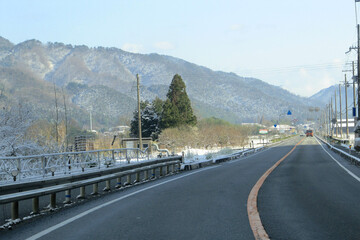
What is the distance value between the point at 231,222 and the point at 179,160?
52.0ft

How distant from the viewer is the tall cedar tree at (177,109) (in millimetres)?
68562

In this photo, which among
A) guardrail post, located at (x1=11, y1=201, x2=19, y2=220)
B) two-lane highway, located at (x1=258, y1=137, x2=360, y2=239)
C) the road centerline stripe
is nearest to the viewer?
the road centerline stripe

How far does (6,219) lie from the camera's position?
8789 millimetres

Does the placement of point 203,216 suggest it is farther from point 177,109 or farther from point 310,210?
point 177,109

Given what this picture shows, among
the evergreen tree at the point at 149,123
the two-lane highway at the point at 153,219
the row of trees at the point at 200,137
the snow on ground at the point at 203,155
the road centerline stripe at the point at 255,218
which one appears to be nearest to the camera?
the road centerline stripe at the point at 255,218

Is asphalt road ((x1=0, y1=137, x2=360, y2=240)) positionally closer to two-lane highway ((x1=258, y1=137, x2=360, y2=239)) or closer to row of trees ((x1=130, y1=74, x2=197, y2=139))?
two-lane highway ((x1=258, y1=137, x2=360, y2=239))

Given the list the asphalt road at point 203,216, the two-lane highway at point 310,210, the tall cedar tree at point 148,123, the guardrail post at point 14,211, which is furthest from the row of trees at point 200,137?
the guardrail post at point 14,211

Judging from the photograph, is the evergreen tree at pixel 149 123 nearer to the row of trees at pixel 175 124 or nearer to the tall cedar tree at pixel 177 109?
the row of trees at pixel 175 124

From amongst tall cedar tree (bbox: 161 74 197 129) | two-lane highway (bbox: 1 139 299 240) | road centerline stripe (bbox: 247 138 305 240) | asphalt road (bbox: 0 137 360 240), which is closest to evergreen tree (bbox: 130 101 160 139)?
tall cedar tree (bbox: 161 74 197 129)

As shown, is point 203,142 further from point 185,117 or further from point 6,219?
point 6,219

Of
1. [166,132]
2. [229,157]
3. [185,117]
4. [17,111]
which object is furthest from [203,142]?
[17,111]

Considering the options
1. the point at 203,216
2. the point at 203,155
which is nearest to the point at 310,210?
the point at 203,216

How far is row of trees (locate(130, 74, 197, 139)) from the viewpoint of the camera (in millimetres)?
68688

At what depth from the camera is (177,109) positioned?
6962 cm
